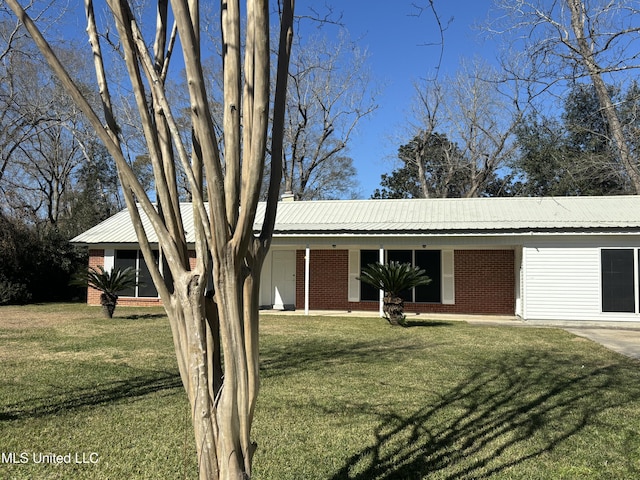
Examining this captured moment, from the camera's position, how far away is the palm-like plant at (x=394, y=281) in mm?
13500

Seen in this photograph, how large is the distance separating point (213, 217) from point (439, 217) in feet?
53.5

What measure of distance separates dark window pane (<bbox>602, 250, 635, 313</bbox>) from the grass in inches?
190

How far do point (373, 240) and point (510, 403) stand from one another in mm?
10528

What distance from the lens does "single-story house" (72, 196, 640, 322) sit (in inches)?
574

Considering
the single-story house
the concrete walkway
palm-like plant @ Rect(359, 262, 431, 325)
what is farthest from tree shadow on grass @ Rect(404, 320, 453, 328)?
the single-story house

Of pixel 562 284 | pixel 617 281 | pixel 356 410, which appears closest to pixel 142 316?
pixel 356 410

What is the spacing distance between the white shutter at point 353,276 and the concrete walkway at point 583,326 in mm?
729

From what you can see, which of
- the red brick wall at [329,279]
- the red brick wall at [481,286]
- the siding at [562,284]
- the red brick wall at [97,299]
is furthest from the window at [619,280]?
the red brick wall at [97,299]

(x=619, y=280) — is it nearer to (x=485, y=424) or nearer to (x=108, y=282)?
(x=485, y=424)

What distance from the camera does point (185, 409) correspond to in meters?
5.38

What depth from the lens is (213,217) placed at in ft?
5.88

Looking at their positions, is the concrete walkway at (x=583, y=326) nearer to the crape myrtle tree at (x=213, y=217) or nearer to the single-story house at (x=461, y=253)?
the single-story house at (x=461, y=253)

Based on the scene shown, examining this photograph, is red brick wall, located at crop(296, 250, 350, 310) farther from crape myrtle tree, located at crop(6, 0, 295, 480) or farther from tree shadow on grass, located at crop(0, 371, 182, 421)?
crape myrtle tree, located at crop(6, 0, 295, 480)

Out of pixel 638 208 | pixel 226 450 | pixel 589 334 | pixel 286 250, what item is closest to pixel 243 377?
pixel 226 450
